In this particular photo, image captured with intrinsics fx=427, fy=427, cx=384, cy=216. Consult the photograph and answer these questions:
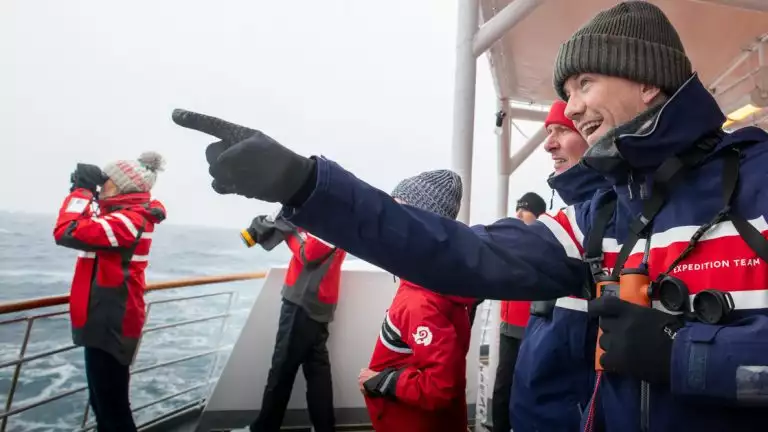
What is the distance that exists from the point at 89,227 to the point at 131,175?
1.10ft

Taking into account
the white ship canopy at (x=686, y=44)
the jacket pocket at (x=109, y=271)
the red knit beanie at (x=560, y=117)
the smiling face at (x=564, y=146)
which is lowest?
the jacket pocket at (x=109, y=271)

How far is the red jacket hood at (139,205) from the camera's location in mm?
1904

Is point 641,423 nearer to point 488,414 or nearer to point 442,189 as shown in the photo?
point 442,189

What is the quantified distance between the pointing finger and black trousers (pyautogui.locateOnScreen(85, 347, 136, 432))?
1696 mm

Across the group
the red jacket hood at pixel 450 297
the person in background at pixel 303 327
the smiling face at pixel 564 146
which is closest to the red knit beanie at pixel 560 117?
the smiling face at pixel 564 146

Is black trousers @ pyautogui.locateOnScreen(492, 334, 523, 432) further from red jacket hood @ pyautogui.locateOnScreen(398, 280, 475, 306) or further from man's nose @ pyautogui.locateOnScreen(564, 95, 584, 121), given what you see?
man's nose @ pyautogui.locateOnScreen(564, 95, 584, 121)

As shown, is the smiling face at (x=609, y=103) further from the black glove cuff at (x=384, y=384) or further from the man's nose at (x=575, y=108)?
the black glove cuff at (x=384, y=384)

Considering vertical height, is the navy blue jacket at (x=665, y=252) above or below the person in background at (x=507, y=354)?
above

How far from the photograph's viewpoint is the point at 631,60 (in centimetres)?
69

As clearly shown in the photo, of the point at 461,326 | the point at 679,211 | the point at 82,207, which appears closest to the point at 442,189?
the point at 461,326

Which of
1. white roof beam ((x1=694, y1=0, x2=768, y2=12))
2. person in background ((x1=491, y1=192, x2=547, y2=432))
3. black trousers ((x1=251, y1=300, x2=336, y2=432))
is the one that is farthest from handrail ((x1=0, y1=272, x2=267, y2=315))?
white roof beam ((x1=694, y1=0, x2=768, y2=12))

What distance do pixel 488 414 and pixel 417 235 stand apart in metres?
2.19

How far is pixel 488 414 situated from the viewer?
2377 millimetres

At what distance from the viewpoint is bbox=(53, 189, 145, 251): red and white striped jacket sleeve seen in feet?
5.59
